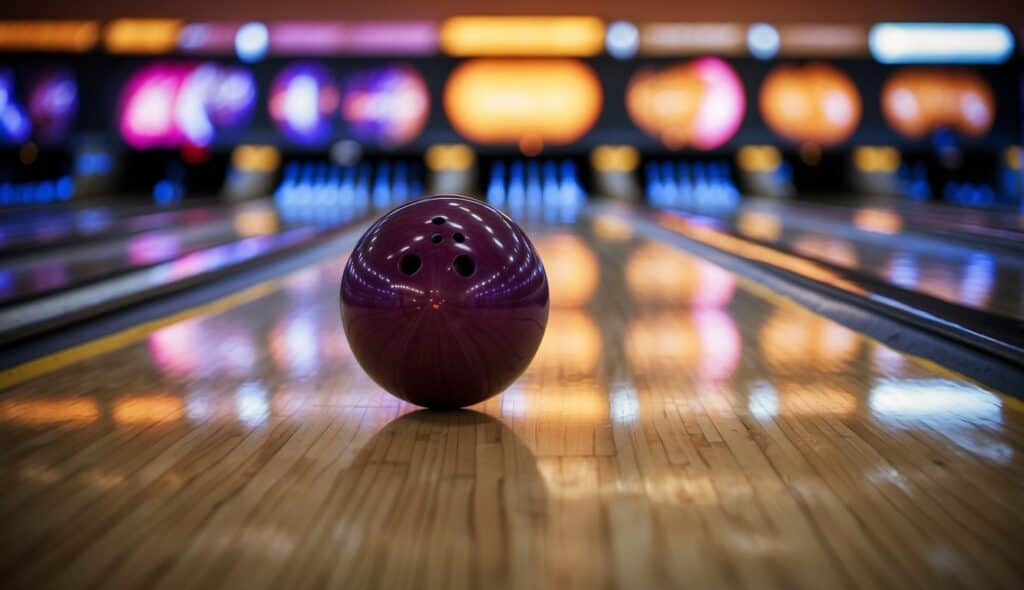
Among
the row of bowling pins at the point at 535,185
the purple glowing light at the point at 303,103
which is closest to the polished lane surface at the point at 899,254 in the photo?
the row of bowling pins at the point at 535,185

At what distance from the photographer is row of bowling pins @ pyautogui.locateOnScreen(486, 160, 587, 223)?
360 inches

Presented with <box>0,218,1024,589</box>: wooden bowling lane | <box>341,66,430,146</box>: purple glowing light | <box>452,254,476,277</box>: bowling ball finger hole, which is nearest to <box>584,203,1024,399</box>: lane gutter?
<box>0,218,1024,589</box>: wooden bowling lane

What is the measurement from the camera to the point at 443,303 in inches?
69.4

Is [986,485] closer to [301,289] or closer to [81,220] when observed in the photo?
[301,289]

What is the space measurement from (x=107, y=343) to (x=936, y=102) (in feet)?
26.7

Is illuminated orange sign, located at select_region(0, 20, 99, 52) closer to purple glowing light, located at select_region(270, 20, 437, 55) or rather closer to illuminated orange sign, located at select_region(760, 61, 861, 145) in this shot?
purple glowing light, located at select_region(270, 20, 437, 55)

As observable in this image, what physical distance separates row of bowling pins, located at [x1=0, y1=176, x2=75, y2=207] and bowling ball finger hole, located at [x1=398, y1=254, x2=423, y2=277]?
799cm

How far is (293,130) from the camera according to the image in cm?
881

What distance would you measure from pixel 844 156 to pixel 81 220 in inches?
278

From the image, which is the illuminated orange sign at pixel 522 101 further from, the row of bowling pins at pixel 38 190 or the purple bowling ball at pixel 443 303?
the purple bowling ball at pixel 443 303

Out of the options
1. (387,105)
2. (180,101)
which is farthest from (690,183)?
(180,101)

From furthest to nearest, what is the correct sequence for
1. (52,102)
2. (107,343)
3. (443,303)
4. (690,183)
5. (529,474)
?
1. (690,183)
2. (52,102)
3. (107,343)
4. (443,303)
5. (529,474)

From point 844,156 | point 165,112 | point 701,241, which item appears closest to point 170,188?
point 165,112

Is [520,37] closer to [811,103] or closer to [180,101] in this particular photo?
[811,103]
